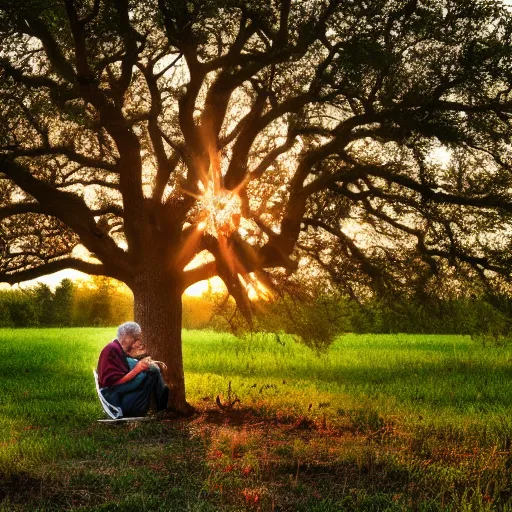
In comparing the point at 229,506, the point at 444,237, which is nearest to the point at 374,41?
the point at 444,237

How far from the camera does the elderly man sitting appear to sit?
10.9 metres

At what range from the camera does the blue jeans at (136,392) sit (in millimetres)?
11023

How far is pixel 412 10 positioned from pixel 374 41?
1233mm

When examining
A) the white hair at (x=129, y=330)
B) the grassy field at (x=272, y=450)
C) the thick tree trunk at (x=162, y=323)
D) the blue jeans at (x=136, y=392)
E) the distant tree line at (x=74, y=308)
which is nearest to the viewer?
the grassy field at (x=272, y=450)

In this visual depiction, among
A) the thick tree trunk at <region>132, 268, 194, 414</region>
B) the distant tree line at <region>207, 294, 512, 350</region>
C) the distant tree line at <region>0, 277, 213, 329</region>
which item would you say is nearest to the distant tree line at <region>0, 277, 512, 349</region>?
the distant tree line at <region>207, 294, 512, 350</region>

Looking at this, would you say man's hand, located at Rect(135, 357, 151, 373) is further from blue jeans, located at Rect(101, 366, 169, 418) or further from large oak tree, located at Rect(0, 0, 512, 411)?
large oak tree, located at Rect(0, 0, 512, 411)

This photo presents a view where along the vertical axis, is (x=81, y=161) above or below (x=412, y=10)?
below

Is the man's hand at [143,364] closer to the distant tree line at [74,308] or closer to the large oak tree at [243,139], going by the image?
the large oak tree at [243,139]

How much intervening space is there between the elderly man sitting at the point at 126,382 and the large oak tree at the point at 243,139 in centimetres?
365

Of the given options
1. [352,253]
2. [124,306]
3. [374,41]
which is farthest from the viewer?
[124,306]

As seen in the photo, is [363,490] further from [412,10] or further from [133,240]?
[133,240]

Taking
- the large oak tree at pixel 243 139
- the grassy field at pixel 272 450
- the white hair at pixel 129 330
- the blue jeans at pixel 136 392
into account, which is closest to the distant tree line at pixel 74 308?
the grassy field at pixel 272 450

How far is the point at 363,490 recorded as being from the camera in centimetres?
796

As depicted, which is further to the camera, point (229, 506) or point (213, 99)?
point (213, 99)
